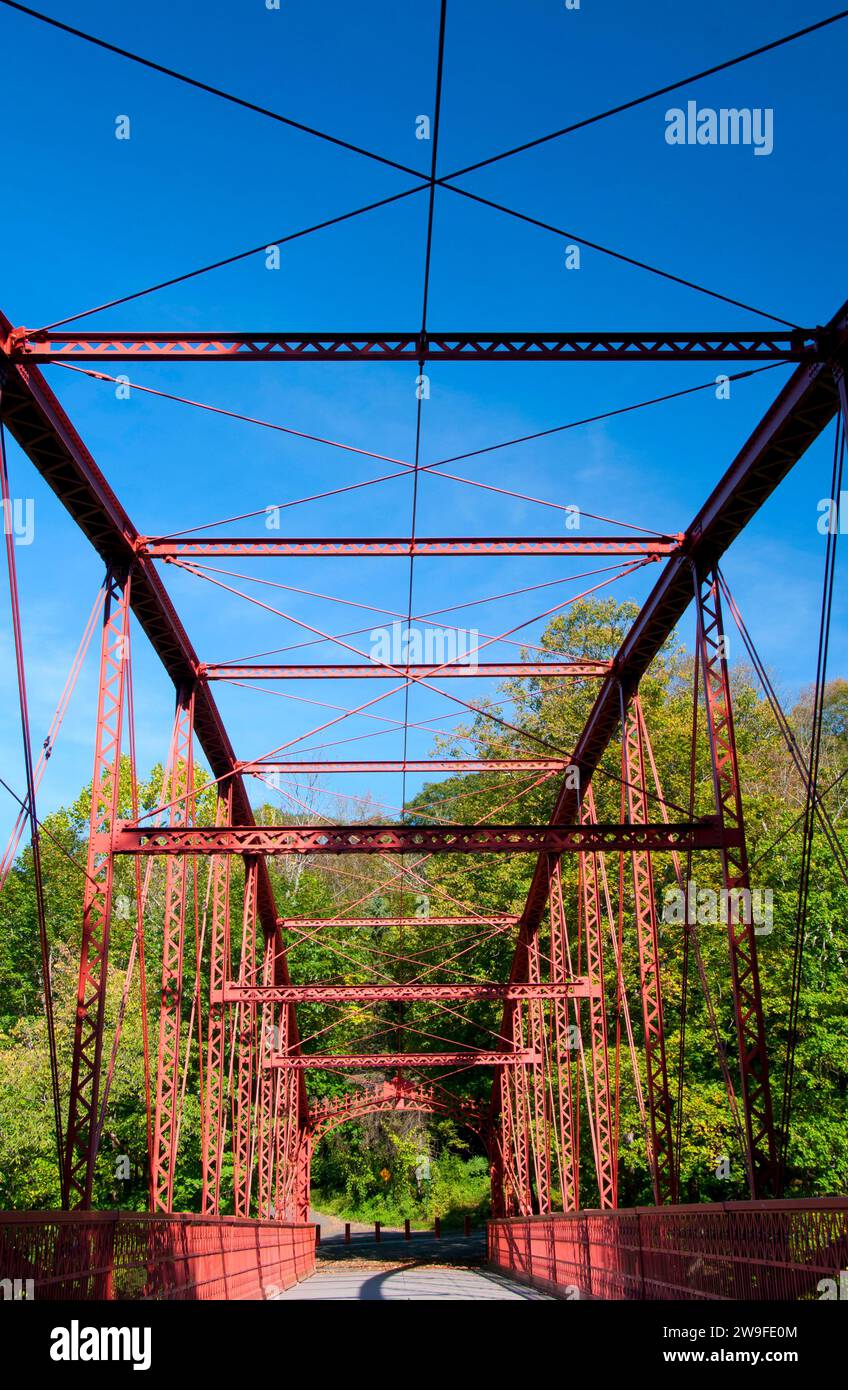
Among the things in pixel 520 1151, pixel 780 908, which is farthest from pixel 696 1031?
pixel 520 1151

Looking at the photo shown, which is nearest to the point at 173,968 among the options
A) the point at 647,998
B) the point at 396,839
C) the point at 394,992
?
the point at 396,839

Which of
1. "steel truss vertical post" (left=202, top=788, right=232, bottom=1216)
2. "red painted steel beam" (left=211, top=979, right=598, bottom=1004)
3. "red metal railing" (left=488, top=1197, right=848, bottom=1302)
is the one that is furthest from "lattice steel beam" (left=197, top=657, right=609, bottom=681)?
"red metal railing" (left=488, top=1197, right=848, bottom=1302)

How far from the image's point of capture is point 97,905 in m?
14.9

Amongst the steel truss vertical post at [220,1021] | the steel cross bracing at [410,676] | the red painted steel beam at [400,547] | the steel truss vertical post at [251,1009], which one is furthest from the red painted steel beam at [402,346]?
the steel truss vertical post at [251,1009]

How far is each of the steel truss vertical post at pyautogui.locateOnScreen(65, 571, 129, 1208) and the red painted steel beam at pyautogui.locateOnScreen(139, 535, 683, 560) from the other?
0.91 m

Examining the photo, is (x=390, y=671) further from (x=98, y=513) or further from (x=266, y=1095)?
(x=266, y=1095)

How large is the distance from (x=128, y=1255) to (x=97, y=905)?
4.78 metres

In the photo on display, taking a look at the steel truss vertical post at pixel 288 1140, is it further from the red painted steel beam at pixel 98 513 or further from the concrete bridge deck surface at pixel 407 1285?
the red painted steel beam at pixel 98 513

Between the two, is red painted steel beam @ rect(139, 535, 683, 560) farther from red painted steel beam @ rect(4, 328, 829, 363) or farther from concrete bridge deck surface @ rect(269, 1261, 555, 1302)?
concrete bridge deck surface @ rect(269, 1261, 555, 1302)

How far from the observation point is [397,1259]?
133 ft

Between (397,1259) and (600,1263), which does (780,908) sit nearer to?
(600,1263)

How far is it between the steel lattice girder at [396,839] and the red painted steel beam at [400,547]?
392 centimetres

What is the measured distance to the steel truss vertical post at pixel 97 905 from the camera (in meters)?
13.5

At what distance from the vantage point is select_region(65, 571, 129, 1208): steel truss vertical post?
13.5m
